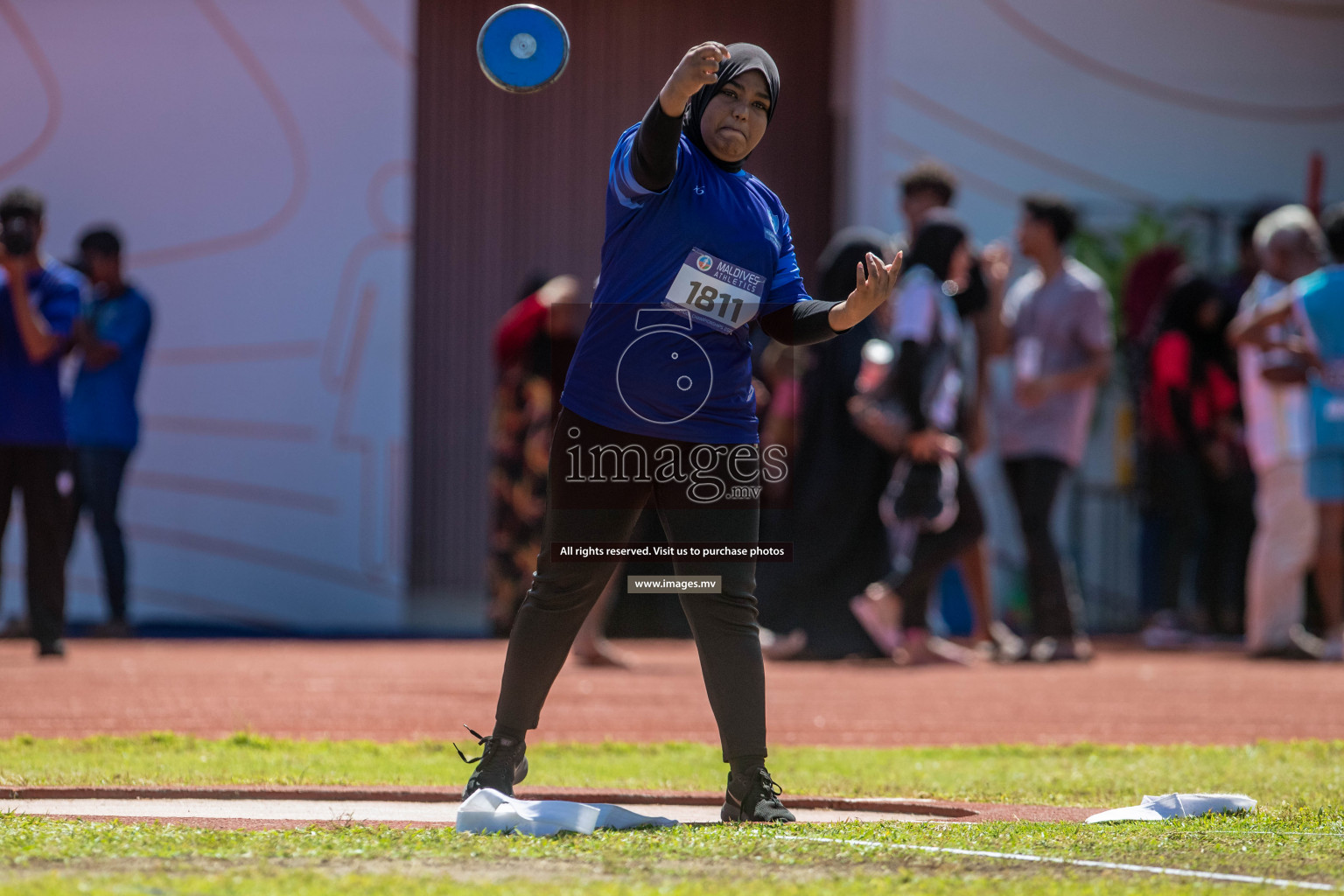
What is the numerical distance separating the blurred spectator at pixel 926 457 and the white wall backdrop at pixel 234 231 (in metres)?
4.44

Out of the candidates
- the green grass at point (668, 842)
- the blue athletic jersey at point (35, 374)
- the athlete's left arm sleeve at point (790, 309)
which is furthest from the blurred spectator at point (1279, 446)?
the blue athletic jersey at point (35, 374)

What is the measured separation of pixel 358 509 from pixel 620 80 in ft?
11.4

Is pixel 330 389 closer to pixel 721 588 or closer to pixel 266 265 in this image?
pixel 266 265

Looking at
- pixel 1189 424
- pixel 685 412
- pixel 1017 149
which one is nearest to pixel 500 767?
pixel 685 412

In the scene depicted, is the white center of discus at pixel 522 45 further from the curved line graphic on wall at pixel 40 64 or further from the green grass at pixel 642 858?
the curved line graphic on wall at pixel 40 64

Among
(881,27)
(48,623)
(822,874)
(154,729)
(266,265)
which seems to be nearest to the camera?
(822,874)

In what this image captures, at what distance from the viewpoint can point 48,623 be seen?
7.41m

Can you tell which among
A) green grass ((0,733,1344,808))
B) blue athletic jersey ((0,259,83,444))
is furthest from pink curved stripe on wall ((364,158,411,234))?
green grass ((0,733,1344,808))

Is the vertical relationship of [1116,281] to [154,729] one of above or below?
above

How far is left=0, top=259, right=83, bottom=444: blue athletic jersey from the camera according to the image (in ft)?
24.1

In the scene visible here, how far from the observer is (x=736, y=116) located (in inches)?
142

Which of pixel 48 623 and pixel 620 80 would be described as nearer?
pixel 48 623

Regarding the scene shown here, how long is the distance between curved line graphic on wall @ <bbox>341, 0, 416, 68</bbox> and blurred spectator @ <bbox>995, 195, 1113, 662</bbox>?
15.3 ft

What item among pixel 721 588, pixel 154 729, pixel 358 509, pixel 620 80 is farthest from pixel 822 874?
→ pixel 620 80
